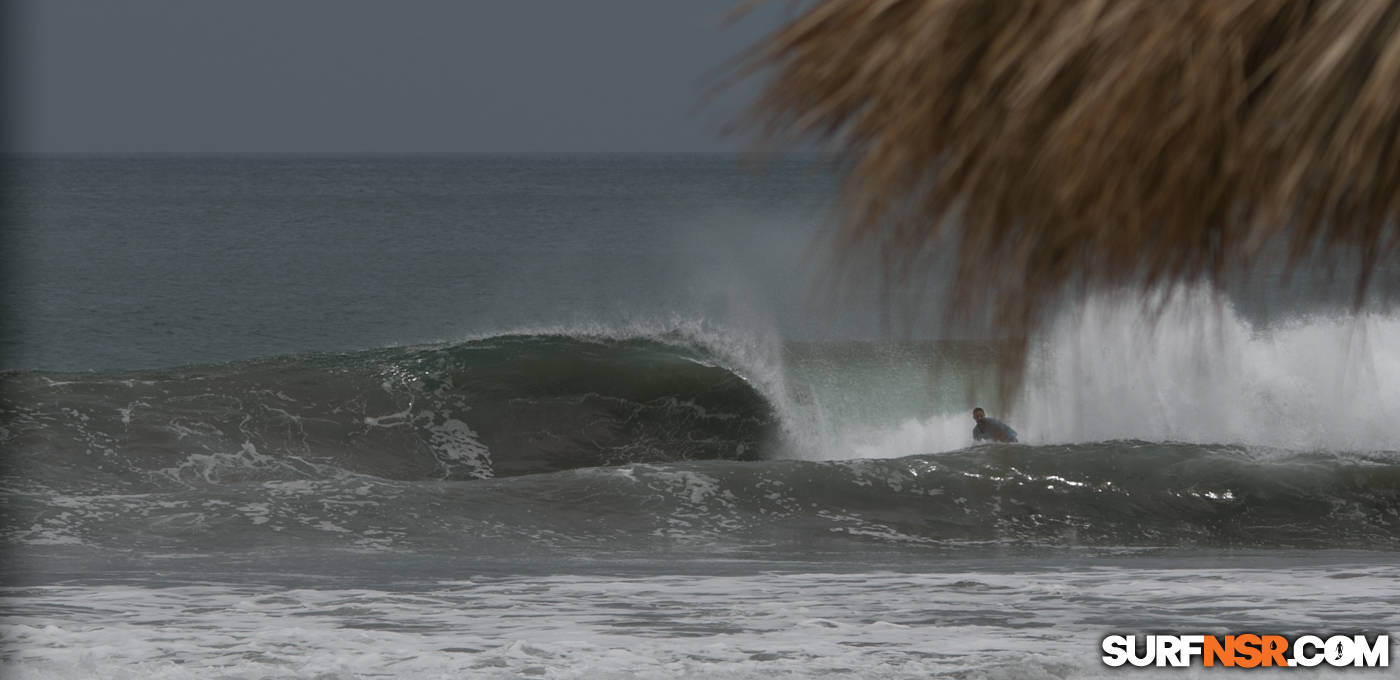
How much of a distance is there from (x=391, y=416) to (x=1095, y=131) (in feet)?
57.3

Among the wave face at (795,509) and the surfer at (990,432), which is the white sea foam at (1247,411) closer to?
the surfer at (990,432)

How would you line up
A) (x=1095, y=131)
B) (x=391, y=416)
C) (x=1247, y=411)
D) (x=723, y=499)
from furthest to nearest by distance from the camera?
(x=1247, y=411)
(x=391, y=416)
(x=723, y=499)
(x=1095, y=131)

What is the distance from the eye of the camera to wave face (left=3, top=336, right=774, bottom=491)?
16031 mm

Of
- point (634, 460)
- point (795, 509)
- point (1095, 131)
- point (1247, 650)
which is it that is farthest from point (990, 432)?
point (1095, 131)

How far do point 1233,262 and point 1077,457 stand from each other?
1309cm

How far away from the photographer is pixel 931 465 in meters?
14.0

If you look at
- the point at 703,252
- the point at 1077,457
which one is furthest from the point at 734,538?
the point at 703,252

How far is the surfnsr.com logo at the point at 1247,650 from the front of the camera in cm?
659

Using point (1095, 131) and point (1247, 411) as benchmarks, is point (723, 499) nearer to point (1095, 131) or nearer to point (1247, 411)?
point (1247, 411)

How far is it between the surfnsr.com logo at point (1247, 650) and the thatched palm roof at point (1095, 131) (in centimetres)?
512

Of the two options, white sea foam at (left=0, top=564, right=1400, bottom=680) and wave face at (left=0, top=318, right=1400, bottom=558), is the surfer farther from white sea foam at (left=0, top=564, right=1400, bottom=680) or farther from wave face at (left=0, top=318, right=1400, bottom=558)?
white sea foam at (left=0, top=564, right=1400, bottom=680)

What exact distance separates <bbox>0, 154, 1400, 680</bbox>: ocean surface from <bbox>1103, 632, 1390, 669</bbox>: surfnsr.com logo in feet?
0.51

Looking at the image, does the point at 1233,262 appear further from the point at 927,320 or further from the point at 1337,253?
the point at 927,320

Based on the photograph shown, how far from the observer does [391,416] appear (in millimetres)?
18578
